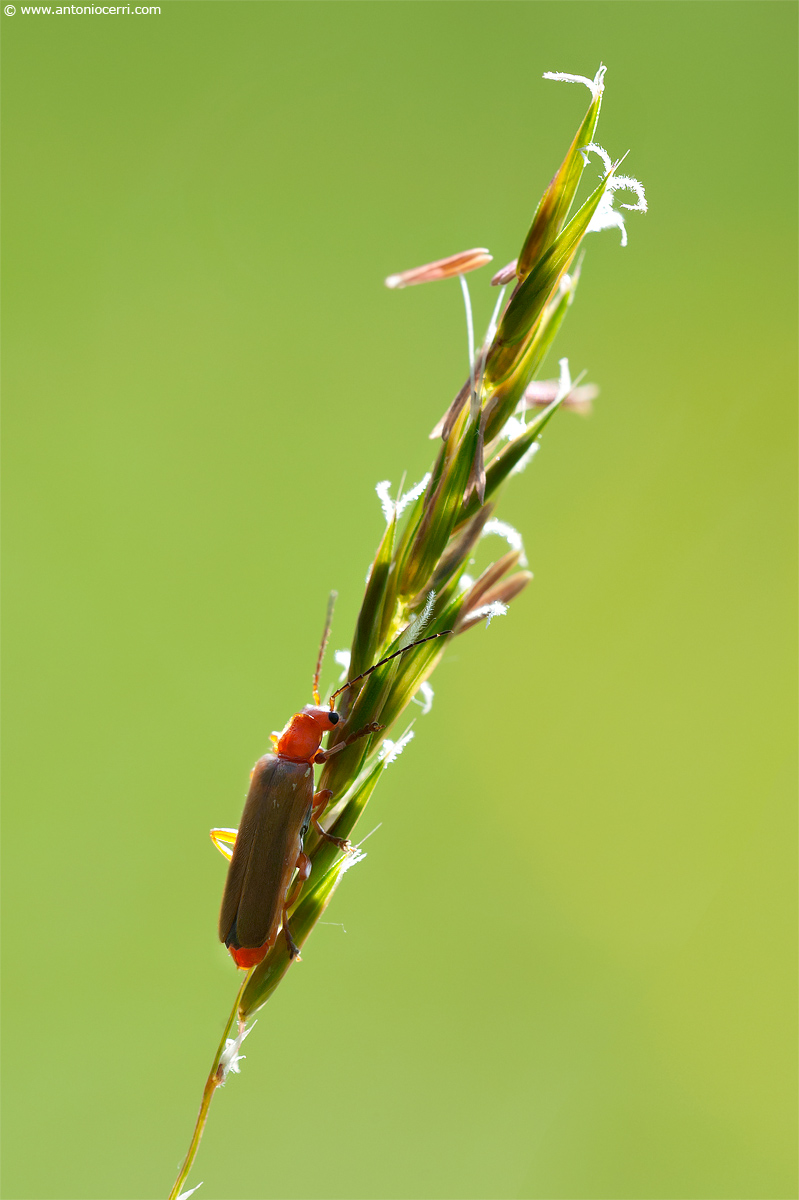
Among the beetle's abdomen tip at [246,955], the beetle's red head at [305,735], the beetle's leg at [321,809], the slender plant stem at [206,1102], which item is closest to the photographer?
the slender plant stem at [206,1102]

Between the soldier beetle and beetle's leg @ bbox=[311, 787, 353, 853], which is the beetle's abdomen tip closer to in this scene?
the soldier beetle

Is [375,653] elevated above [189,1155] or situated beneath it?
elevated above

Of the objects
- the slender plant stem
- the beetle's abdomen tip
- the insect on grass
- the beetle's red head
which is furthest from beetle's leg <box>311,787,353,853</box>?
the beetle's red head

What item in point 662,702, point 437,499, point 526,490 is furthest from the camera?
point 526,490

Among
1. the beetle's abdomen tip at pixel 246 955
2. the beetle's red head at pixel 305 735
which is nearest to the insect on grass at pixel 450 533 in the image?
the beetle's abdomen tip at pixel 246 955

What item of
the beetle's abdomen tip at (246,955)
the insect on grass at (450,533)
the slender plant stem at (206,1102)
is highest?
the insect on grass at (450,533)

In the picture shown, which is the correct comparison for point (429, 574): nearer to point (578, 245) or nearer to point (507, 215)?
point (578, 245)

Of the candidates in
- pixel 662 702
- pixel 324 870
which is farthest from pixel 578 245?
pixel 662 702

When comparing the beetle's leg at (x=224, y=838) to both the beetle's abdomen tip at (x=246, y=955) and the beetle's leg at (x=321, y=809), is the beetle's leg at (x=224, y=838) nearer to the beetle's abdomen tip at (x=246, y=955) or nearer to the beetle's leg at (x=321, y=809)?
the beetle's abdomen tip at (x=246, y=955)
